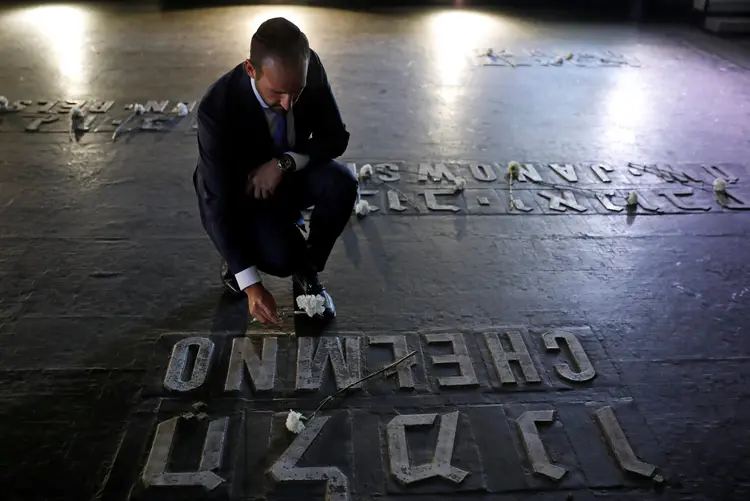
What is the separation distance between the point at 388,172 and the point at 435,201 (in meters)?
0.40

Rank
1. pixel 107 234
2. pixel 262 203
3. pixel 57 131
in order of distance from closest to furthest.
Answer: pixel 262 203
pixel 107 234
pixel 57 131

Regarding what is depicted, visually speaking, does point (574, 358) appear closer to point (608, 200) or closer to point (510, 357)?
point (510, 357)

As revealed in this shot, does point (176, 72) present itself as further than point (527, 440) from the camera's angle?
Yes

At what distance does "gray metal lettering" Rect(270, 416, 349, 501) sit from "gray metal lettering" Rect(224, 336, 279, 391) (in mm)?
269

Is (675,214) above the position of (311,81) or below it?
below

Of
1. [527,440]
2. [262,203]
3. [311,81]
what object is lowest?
[527,440]

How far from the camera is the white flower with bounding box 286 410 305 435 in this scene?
1959 millimetres

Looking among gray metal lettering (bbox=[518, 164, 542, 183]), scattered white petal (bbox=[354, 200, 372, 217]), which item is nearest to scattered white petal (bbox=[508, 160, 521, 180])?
gray metal lettering (bbox=[518, 164, 542, 183])

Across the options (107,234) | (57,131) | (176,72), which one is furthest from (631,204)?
(176,72)

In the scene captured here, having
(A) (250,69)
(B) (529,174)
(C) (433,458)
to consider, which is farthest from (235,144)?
(B) (529,174)

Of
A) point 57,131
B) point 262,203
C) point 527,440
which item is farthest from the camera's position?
point 57,131

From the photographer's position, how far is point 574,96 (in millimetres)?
5012

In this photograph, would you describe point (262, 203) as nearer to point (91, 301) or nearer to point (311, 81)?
point (311, 81)

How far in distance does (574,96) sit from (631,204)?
1882 millimetres
